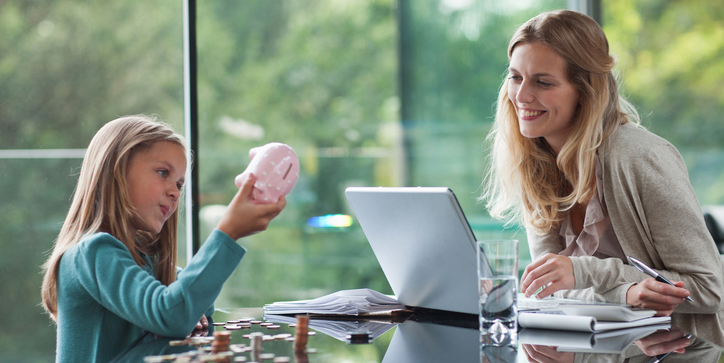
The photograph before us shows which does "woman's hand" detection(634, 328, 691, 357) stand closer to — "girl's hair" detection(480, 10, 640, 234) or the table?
the table

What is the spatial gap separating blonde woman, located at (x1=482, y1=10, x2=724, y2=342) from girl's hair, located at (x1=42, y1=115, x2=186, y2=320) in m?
0.84

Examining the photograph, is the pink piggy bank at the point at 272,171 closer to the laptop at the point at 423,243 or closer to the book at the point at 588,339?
the laptop at the point at 423,243

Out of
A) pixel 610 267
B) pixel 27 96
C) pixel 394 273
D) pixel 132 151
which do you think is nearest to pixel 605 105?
pixel 610 267

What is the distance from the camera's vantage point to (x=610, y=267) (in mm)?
1428

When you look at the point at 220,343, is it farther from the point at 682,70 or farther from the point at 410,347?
the point at 682,70

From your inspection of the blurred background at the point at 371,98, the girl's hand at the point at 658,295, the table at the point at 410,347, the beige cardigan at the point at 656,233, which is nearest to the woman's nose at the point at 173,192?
the table at the point at 410,347

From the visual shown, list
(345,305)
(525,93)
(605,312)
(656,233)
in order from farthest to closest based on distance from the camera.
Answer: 1. (525,93)
2. (656,233)
3. (345,305)
4. (605,312)

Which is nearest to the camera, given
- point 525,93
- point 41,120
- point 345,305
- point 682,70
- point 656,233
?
point 345,305

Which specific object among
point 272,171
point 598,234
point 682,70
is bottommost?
point 598,234

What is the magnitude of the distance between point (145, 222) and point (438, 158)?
304cm

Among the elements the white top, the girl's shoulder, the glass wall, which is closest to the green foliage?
the white top

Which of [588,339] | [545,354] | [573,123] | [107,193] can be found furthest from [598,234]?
[107,193]

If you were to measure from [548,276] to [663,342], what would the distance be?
30 centimetres

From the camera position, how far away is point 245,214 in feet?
3.64
